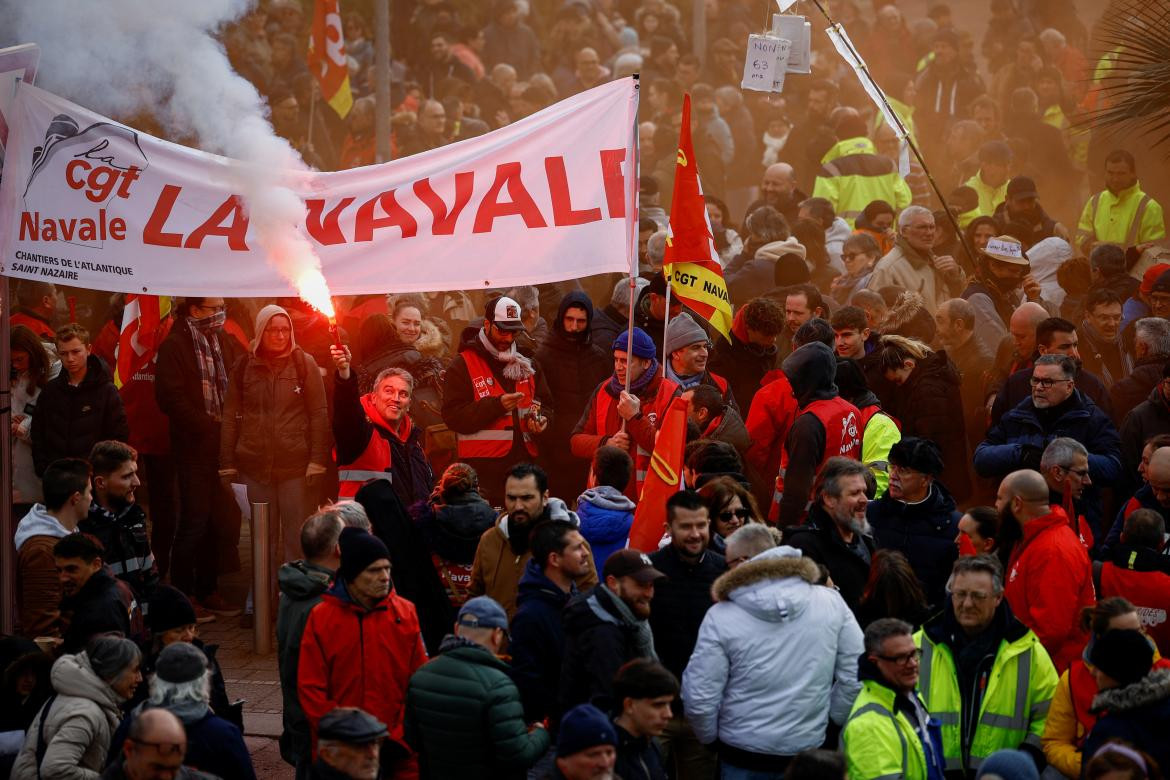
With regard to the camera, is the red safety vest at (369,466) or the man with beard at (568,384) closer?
the red safety vest at (369,466)

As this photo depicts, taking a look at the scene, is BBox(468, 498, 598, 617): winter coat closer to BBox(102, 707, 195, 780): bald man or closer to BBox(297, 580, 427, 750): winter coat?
BBox(297, 580, 427, 750): winter coat

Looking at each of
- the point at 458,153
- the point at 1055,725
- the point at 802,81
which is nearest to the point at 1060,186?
the point at 802,81

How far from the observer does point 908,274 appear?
39.3 ft

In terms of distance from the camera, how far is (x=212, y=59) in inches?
373

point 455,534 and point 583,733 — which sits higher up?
point 455,534

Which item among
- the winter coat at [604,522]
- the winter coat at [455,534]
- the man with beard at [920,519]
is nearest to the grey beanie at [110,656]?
the winter coat at [455,534]

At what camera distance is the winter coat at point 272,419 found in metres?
9.94

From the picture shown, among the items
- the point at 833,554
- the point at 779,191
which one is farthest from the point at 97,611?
the point at 779,191

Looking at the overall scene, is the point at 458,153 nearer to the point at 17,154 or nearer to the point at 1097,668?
the point at 17,154

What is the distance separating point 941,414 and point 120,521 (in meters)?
5.01

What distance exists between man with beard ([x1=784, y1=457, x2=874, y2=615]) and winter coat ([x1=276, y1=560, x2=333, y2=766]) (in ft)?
7.51

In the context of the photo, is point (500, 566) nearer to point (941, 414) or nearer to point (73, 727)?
point (73, 727)

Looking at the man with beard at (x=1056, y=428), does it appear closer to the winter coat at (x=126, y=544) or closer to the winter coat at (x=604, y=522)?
the winter coat at (x=604, y=522)

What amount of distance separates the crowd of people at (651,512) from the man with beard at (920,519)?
2cm
